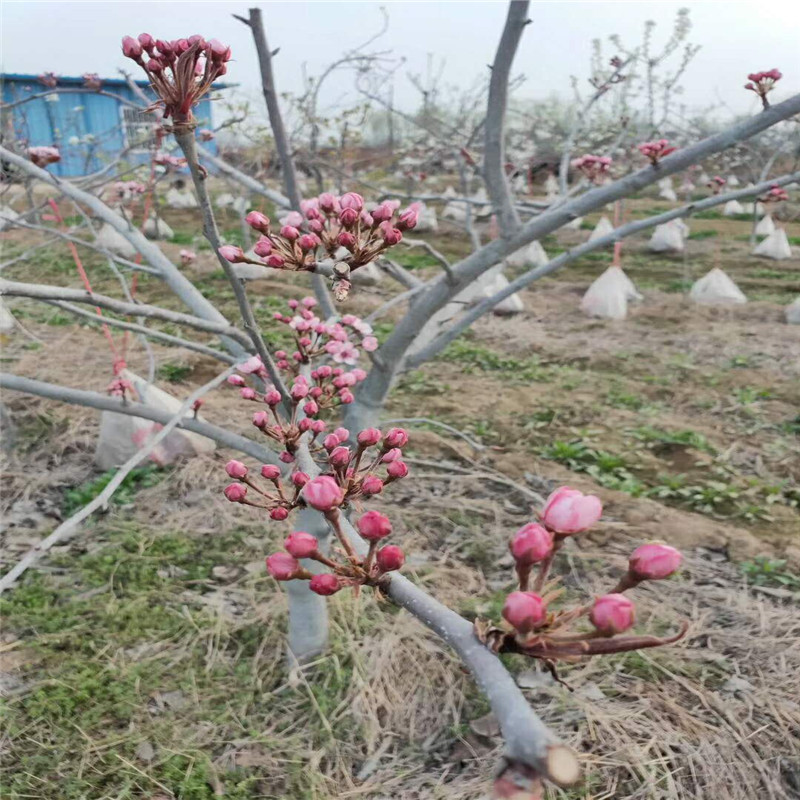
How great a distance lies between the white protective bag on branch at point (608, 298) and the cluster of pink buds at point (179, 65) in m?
6.29

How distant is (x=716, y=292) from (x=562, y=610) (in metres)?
7.41

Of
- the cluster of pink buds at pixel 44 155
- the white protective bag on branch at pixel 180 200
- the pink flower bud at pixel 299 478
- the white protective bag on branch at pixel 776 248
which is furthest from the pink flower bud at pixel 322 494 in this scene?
the white protective bag on branch at pixel 180 200

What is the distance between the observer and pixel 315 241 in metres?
1.10

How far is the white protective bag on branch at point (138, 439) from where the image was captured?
11.7ft

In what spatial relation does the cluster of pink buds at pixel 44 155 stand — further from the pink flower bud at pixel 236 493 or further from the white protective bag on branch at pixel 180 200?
the white protective bag on branch at pixel 180 200

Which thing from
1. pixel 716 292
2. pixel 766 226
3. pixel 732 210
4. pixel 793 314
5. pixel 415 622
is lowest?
pixel 415 622

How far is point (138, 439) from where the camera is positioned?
11.7 ft

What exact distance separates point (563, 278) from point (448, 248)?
219 centimetres

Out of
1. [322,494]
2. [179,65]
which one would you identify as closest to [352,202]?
[179,65]

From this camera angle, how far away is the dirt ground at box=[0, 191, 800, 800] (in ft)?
6.60

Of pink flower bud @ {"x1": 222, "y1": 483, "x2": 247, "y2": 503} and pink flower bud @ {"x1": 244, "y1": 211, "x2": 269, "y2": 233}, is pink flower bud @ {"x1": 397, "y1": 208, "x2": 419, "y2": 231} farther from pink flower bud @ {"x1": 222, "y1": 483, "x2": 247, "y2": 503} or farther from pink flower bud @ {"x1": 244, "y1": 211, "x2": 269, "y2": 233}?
pink flower bud @ {"x1": 222, "y1": 483, "x2": 247, "y2": 503}

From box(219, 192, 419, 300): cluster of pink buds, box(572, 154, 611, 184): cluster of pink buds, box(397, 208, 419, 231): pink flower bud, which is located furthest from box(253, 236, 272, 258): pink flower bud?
box(572, 154, 611, 184): cluster of pink buds

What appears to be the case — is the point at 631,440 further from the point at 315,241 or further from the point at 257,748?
the point at 315,241

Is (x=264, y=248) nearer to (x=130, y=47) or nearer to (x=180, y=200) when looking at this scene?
(x=130, y=47)
